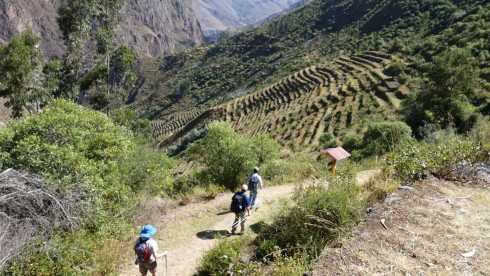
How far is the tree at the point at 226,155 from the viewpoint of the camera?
17.4m

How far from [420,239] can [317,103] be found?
55.4m

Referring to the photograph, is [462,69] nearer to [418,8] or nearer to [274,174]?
[274,174]

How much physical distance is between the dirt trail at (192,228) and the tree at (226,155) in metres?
2.11

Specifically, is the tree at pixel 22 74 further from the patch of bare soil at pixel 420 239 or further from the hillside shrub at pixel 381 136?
the hillside shrub at pixel 381 136

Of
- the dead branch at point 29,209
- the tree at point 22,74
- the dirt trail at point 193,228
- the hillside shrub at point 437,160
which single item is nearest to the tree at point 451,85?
the dirt trail at point 193,228

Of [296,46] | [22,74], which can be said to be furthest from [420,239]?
[296,46]

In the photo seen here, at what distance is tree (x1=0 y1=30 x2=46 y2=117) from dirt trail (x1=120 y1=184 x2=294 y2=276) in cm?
1396

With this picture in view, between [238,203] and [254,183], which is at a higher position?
[238,203]

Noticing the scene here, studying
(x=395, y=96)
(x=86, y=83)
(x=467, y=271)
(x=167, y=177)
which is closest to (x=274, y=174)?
(x=167, y=177)

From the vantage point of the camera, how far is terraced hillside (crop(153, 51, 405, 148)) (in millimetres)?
48500

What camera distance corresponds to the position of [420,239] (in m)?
5.64

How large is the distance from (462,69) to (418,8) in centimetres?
7447

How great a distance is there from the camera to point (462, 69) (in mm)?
28203

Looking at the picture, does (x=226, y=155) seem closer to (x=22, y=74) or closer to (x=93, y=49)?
(x=22, y=74)
